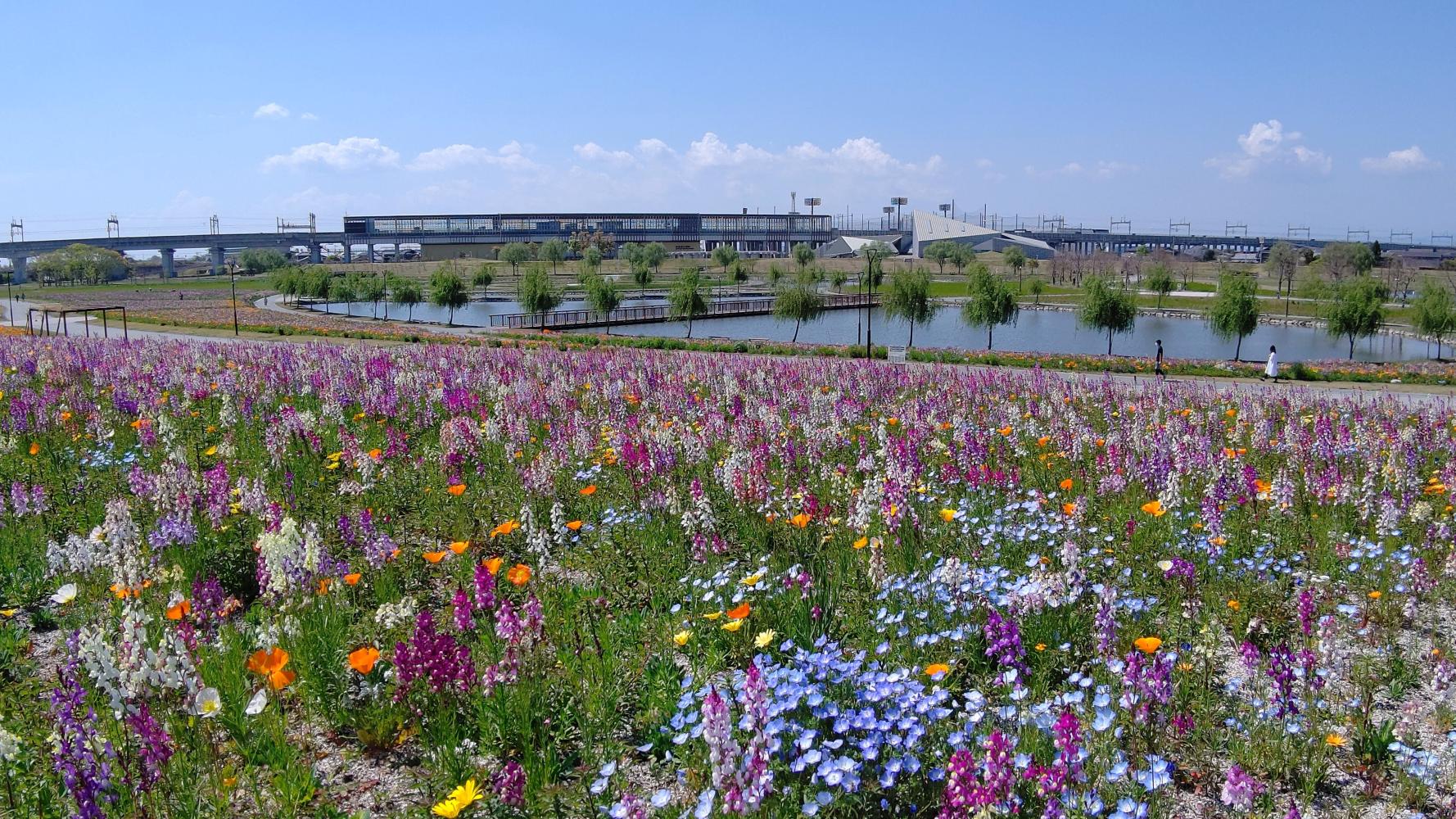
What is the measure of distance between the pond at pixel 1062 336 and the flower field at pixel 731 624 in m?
46.7

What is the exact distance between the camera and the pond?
61844 millimetres

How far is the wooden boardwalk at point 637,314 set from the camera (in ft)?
231

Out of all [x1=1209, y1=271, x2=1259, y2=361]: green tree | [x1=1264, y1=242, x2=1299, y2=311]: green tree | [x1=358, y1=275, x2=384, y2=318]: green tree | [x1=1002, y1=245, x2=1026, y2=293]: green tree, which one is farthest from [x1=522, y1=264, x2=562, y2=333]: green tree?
[x1=1002, y1=245, x2=1026, y2=293]: green tree

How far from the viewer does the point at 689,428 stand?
10.9 meters

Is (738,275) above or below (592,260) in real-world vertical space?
below

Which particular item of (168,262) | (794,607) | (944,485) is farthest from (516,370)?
(168,262)

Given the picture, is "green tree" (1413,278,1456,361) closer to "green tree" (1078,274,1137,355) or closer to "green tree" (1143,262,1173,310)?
"green tree" (1078,274,1137,355)

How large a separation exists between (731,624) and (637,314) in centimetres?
7786

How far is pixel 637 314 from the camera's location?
82375mm

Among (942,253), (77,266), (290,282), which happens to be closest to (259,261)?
(77,266)

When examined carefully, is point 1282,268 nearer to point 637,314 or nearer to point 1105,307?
point 1105,307

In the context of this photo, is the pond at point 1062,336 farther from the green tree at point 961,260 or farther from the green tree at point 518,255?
the green tree at point 961,260

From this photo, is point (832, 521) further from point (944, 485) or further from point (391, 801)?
point (391, 801)

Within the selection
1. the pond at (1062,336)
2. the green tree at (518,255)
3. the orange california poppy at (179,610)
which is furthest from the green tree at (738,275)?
the orange california poppy at (179,610)
